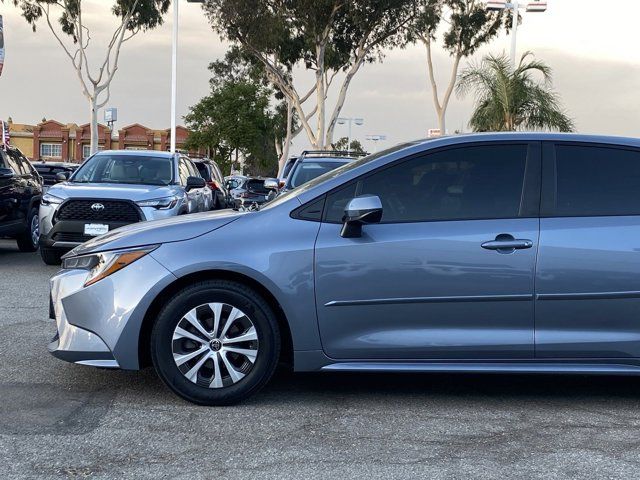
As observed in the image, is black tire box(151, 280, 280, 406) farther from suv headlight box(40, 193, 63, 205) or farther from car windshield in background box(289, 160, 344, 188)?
car windshield in background box(289, 160, 344, 188)

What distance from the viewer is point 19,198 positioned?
1334 centimetres

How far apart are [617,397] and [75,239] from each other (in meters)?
7.74

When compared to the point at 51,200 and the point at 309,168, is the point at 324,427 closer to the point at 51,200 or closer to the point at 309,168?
the point at 51,200

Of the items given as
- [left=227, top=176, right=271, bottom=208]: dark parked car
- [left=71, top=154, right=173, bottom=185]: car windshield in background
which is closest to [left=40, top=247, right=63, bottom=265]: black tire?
[left=71, top=154, right=173, bottom=185]: car windshield in background

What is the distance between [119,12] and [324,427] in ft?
128

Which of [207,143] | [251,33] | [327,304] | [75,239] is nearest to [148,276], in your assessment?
[327,304]

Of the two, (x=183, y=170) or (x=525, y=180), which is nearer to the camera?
(x=525, y=180)

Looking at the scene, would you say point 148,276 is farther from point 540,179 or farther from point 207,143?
point 207,143

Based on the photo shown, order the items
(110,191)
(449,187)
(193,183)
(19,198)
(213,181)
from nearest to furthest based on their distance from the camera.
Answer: (449,187) → (110,191) → (193,183) → (19,198) → (213,181)

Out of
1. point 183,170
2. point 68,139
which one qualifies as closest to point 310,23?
point 183,170

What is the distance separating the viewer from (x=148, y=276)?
5.03 meters

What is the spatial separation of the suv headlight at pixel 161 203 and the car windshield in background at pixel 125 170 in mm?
934

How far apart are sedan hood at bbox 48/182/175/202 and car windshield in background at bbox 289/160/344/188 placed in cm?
220

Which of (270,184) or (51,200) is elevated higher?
(270,184)
